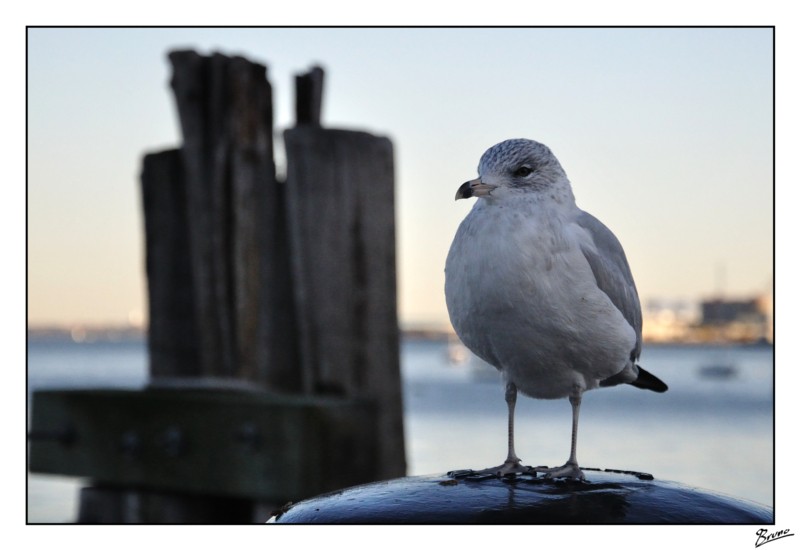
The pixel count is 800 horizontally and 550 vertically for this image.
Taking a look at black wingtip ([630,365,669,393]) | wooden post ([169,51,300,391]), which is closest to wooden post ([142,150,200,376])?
wooden post ([169,51,300,391])

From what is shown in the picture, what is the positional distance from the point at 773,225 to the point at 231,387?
12.2 ft

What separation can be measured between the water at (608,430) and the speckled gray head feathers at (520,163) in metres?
3.83

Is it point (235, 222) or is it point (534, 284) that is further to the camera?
point (235, 222)

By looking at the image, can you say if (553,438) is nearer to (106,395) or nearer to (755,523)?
(106,395)

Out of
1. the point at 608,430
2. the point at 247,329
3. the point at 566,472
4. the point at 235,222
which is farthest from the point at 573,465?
the point at 608,430

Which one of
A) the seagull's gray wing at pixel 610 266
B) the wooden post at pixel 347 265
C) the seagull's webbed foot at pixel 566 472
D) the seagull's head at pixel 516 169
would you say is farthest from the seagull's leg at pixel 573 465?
the wooden post at pixel 347 265

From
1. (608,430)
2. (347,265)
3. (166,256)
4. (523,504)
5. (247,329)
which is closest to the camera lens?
(523,504)

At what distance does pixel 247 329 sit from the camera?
25.7 feet

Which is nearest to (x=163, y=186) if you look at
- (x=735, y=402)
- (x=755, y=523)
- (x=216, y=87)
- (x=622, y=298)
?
(x=216, y=87)

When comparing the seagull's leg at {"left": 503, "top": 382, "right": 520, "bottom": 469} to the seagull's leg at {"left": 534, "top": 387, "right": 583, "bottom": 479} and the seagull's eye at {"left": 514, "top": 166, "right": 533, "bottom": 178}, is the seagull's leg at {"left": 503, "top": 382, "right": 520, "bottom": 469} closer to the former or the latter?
the seagull's leg at {"left": 534, "top": 387, "right": 583, "bottom": 479}

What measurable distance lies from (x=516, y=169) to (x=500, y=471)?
1.19 meters

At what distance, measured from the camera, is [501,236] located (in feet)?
13.6

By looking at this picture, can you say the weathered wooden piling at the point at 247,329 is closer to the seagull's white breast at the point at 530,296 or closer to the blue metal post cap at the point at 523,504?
the blue metal post cap at the point at 523,504

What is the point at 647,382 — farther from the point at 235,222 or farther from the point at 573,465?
the point at 235,222
